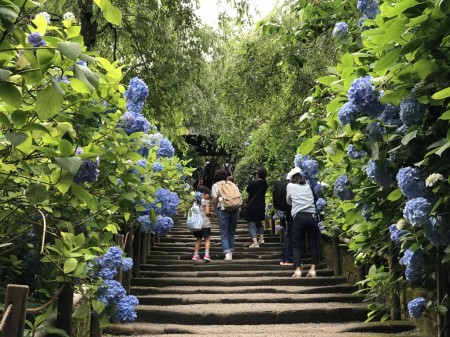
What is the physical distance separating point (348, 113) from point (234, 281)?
5.93 metres

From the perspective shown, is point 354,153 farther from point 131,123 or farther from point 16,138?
point 16,138

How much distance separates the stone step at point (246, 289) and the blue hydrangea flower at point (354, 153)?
491 cm

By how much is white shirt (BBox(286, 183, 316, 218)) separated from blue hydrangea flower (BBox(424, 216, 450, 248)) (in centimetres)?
558

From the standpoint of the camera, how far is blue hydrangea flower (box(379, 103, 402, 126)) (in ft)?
8.16

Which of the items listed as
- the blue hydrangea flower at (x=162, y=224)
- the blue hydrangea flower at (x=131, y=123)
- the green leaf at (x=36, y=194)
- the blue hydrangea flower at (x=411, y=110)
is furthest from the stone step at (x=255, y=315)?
the green leaf at (x=36, y=194)

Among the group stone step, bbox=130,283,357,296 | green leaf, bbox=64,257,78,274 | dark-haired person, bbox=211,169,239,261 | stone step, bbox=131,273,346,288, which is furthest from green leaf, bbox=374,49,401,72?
dark-haired person, bbox=211,169,239,261

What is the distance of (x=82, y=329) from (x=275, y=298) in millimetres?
3020

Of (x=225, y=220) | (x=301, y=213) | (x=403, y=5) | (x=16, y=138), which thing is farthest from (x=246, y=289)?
(x=16, y=138)

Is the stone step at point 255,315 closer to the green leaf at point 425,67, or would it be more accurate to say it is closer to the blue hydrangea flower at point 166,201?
the blue hydrangea flower at point 166,201

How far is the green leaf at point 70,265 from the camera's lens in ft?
7.60

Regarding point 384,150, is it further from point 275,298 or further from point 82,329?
point 275,298

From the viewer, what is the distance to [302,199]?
796 centimetres

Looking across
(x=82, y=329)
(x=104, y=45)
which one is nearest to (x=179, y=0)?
(x=104, y=45)

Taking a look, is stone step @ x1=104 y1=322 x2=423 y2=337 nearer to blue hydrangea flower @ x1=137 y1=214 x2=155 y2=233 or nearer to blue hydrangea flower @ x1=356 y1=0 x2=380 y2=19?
blue hydrangea flower @ x1=137 y1=214 x2=155 y2=233
